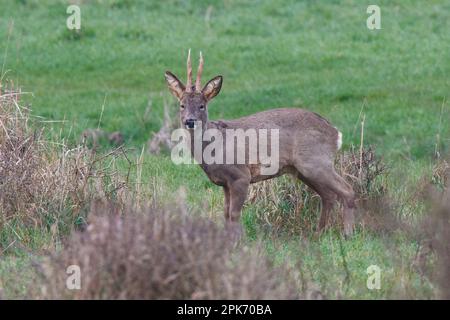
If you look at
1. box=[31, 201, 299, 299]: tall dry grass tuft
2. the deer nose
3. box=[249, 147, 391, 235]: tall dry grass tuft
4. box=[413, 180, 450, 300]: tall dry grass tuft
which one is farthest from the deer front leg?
box=[31, 201, 299, 299]: tall dry grass tuft

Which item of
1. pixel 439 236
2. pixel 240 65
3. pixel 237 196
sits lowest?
pixel 237 196

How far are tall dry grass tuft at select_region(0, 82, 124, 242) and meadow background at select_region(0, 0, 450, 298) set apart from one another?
1.50 m

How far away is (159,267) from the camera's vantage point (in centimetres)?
713

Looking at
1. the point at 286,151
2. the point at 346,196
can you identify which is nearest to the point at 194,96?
the point at 286,151

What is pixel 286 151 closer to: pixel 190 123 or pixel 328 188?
pixel 328 188

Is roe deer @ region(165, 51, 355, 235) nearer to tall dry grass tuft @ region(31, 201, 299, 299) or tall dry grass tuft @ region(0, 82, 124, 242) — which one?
tall dry grass tuft @ region(0, 82, 124, 242)

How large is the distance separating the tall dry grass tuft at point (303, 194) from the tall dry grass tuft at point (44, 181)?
57.0 inches

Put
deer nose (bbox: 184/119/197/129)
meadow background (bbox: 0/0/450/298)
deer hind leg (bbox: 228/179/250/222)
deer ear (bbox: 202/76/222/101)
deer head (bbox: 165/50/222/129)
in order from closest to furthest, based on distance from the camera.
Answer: deer hind leg (bbox: 228/179/250/222) → deer nose (bbox: 184/119/197/129) → deer head (bbox: 165/50/222/129) → deer ear (bbox: 202/76/222/101) → meadow background (bbox: 0/0/450/298)

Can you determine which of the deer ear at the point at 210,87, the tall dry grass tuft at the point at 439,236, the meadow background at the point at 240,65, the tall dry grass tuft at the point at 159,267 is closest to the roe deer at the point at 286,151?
the deer ear at the point at 210,87

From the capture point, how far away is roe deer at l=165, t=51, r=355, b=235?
10906mm

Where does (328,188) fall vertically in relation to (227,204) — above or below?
above

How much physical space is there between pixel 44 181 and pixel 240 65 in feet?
33.2

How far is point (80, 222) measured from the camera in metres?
10.5
